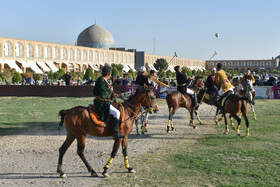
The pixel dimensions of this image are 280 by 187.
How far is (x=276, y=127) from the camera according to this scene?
40.6 feet

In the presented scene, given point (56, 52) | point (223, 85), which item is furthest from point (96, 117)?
point (56, 52)

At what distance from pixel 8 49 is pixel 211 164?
195ft

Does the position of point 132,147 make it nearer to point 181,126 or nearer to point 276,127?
point 181,126

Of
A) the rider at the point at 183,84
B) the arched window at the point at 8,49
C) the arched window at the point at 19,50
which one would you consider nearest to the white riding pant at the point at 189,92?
the rider at the point at 183,84

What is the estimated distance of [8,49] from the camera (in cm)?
6009

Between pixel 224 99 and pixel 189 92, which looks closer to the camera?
pixel 224 99

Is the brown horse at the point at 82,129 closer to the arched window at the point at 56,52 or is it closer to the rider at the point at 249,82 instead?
the rider at the point at 249,82

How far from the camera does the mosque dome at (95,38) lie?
97438 mm

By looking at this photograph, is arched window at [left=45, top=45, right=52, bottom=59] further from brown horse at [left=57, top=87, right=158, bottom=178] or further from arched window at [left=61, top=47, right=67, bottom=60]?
brown horse at [left=57, top=87, right=158, bottom=178]

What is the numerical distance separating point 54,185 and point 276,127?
9167mm

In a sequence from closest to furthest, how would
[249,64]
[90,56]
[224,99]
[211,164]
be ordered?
[211,164] → [224,99] → [90,56] → [249,64]

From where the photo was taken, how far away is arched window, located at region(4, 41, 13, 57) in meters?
59.3

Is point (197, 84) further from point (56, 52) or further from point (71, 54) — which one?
point (71, 54)

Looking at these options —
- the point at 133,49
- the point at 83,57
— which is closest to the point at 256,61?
the point at 133,49
